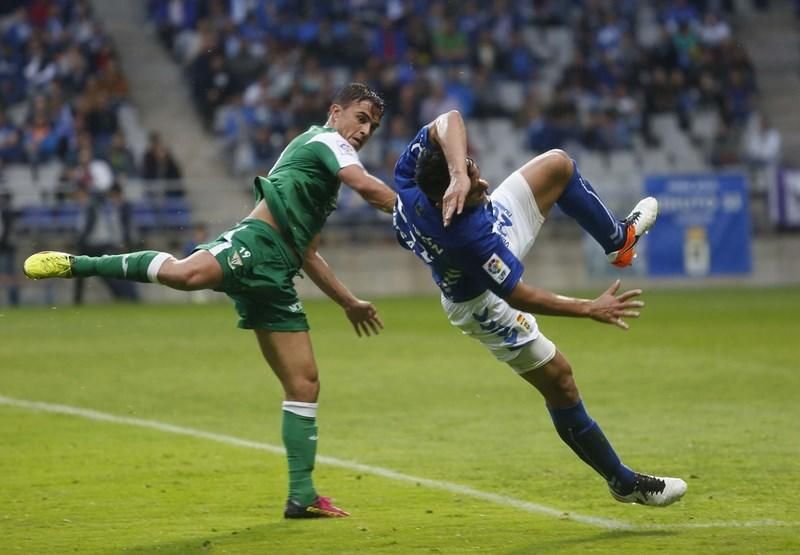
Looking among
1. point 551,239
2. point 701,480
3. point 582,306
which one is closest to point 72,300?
point 551,239

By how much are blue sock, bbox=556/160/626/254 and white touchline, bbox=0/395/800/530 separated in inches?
57.8

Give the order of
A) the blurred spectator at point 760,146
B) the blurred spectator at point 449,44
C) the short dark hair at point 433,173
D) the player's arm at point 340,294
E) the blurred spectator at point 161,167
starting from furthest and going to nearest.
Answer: the blurred spectator at point 449,44 → the blurred spectator at point 760,146 → the blurred spectator at point 161,167 → the player's arm at point 340,294 → the short dark hair at point 433,173

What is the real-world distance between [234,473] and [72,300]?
15228 mm

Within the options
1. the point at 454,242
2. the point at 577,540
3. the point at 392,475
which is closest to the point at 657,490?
the point at 577,540

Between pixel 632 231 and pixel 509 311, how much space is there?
46.9 inches

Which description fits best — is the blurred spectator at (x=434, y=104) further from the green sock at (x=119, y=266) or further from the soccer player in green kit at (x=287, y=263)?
the green sock at (x=119, y=266)

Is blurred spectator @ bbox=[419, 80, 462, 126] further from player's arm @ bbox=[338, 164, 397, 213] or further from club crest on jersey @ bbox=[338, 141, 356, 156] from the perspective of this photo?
player's arm @ bbox=[338, 164, 397, 213]

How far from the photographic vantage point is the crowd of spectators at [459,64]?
2669 centimetres

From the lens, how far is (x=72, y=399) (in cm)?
1238

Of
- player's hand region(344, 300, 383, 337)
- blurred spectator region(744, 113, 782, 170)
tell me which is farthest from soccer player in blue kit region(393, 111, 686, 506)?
blurred spectator region(744, 113, 782, 170)

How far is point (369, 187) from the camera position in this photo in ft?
23.2

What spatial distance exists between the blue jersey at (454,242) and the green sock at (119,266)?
1281mm

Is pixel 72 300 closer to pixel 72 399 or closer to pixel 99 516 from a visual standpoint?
pixel 72 399

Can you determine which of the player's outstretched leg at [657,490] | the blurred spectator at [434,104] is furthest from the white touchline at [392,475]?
the blurred spectator at [434,104]
